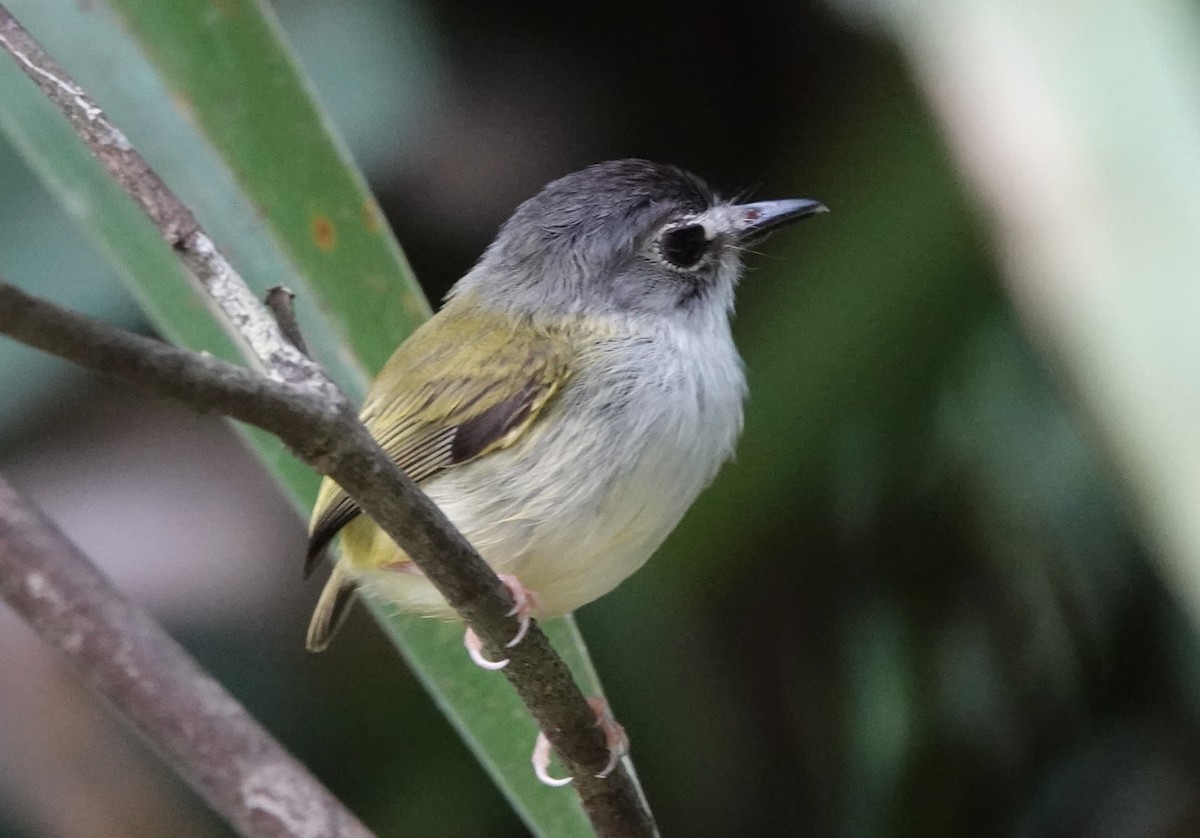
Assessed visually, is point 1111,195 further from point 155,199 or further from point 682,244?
point 682,244

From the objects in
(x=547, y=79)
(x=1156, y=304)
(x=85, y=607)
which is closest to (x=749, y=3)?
(x=547, y=79)

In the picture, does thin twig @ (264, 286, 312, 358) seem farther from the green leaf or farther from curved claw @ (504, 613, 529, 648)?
the green leaf

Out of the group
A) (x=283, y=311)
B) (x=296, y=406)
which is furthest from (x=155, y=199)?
(x=296, y=406)

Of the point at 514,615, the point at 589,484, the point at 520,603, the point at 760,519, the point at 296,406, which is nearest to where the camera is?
the point at 296,406

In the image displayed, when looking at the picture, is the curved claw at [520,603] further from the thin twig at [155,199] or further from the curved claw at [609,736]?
the thin twig at [155,199]

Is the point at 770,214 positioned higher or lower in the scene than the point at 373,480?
lower

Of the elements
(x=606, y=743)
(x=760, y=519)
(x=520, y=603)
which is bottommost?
(x=760, y=519)

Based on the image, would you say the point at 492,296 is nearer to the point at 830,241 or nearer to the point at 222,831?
the point at 830,241
